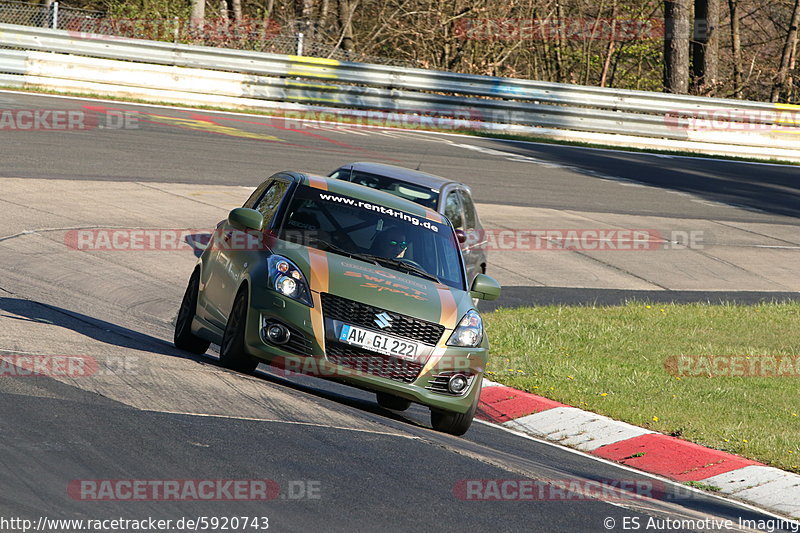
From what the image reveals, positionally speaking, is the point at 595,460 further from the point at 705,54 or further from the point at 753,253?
the point at 705,54

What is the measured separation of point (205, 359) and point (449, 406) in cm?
224

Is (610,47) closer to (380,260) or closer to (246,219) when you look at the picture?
(380,260)

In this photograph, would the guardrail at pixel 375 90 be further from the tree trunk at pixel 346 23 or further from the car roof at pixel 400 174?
the car roof at pixel 400 174

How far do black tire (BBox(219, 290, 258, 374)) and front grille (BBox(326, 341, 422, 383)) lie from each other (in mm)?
720

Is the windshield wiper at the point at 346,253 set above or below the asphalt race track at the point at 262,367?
above

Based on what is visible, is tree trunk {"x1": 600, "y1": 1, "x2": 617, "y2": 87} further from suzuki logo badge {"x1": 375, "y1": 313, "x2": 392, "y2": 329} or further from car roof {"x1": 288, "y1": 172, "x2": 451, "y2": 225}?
suzuki logo badge {"x1": 375, "y1": 313, "x2": 392, "y2": 329}

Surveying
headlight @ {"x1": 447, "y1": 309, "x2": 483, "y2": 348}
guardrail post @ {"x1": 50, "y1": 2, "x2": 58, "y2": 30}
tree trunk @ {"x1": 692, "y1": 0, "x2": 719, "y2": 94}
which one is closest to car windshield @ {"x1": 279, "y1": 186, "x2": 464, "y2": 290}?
headlight @ {"x1": 447, "y1": 309, "x2": 483, "y2": 348}

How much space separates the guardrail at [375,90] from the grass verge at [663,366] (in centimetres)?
1320

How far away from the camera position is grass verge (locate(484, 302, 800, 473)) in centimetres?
983

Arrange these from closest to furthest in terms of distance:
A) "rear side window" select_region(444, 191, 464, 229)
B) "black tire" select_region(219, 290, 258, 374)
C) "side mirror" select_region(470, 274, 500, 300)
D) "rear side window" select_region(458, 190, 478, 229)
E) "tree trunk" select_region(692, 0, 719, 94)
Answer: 1. "black tire" select_region(219, 290, 258, 374)
2. "side mirror" select_region(470, 274, 500, 300)
3. "rear side window" select_region(444, 191, 464, 229)
4. "rear side window" select_region(458, 190, 478, 229)
5. "tree trunk" select_region(692, 0, 719, 94)

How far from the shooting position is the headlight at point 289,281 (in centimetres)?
830

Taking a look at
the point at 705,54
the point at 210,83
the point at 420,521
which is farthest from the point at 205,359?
the point at 705,54

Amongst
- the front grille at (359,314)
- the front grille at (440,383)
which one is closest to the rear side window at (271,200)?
the front grille at (359,314)

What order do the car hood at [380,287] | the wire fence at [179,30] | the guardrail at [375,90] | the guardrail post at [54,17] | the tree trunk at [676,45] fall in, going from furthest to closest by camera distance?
the tree trunk at [676,45] → the wire fence at [179,30] → the guardrail post at [54,17] → the guardrail at [375,90] → the car hood at [380,287]
